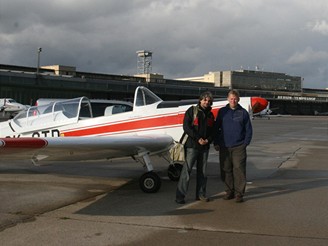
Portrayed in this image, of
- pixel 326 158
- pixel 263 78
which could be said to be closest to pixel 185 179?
pixel 326 158

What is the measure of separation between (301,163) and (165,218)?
749 centimetres

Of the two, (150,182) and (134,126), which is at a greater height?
(134,126)

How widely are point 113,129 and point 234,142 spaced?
264 cm

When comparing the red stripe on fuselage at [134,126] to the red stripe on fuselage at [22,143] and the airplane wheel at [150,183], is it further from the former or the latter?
the red stripe on fuselage at [22,143]

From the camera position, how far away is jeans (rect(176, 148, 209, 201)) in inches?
257

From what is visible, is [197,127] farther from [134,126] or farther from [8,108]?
[8,108]

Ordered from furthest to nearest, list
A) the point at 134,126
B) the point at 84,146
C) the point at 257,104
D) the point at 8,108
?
the point at 8,108 → the point at 134,126 → the point at 257,104 → the point at 84,146

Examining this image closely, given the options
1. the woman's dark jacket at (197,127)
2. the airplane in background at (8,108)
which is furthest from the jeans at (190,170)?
the airplane in background at (8,108)

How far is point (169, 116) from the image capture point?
7.91m

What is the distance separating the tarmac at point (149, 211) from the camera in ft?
15.7

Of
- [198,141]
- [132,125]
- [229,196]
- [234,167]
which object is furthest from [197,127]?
[132,125]

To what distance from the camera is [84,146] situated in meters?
6.66

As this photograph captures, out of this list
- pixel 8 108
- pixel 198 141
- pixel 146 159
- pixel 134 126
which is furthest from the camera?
pixel 8 108

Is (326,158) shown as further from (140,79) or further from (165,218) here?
(140,79)
